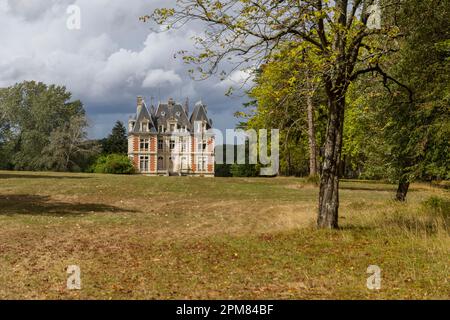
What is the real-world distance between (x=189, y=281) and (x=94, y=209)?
12.0 meters

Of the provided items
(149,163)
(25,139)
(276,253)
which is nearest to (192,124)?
(149,163)

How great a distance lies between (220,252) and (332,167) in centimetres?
422

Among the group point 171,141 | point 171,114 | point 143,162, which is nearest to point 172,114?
point 171,114

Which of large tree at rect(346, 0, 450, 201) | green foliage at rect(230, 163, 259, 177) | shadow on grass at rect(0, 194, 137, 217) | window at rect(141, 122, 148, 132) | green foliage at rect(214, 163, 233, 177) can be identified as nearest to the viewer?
large tree at rect(346, 0, 450, 201)

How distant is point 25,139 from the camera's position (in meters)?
67.5

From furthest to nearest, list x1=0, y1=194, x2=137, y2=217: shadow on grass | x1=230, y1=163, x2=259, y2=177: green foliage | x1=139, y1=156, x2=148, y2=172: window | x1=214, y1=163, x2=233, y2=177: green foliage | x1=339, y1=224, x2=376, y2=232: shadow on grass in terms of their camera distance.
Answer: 1. x1=214, y1=163, x2=233, y2=177: green foliage
2. x1=139, y1=156, x2=148, y2=172: window
3. x1=230, y1=163, x2=259, y2=177: green foliage
4. x1=0, y1=194, x2=137, y2=217: shadow on grass
5. x1=339, y1=224, x2=376, y2=232: shadow on grass

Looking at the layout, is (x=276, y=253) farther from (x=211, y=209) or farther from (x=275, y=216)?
(x=211, y=209)

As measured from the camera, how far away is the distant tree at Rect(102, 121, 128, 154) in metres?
78.1

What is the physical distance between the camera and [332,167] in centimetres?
1229

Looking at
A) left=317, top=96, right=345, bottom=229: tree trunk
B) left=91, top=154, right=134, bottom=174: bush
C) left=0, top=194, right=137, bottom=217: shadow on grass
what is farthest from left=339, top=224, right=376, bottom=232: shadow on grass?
A: left=91, top=154, right=134, bottom=174: bush

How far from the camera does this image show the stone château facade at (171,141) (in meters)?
73.9

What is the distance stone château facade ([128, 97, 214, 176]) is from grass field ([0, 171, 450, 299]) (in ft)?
181

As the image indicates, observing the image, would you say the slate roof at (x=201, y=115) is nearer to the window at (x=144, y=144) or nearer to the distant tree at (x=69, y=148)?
the window at (x=144, y=144)

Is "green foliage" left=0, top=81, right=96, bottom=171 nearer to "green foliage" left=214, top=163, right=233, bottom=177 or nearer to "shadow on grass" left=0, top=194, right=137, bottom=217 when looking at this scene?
"green foliage" left=214, top=163, right=233, bottom=177
